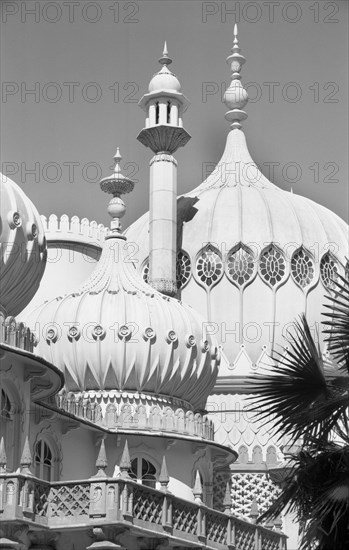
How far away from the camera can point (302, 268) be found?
37531 millimetres

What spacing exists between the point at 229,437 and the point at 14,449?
38.4 ft

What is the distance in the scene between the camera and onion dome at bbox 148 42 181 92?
33.6 m

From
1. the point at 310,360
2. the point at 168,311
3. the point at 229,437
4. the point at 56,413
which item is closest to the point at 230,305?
the point at 229,437

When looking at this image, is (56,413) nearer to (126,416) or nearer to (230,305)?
(126,416)

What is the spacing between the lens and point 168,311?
29.1 metres

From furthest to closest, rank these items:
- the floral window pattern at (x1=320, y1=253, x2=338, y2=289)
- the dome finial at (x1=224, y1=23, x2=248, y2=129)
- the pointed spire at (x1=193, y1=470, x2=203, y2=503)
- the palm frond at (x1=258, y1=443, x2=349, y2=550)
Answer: the dome finial at (x1=224, y1=23, x2=248, y2=129)
the floral window pattern at (x1=320, y1=253, x2=338, y2=289)
the pointed spire at (x1=193, y1=470, x2=203, y2=503)
the palm frond at (x1=258, y1=443, x2=349, y2=550)

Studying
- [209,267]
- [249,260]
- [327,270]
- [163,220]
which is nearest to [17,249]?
[163,220]

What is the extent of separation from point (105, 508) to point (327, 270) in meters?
16.2

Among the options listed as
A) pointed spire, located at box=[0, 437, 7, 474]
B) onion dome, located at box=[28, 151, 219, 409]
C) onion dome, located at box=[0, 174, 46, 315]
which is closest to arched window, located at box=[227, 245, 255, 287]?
onion dome, located at box=[28, 151, 219, 409]

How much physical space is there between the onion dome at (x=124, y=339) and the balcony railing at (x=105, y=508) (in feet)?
10.8

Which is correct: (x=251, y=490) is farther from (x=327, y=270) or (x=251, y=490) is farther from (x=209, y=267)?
(x=327, y=270)

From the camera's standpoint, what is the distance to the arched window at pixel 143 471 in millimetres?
27734

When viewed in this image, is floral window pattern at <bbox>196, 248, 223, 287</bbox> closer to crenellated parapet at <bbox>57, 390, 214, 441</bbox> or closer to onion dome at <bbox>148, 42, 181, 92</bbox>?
onion dome at <bbox>148, 42, 181, 92</bbox>

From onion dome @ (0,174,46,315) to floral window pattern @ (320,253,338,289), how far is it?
13825mm
